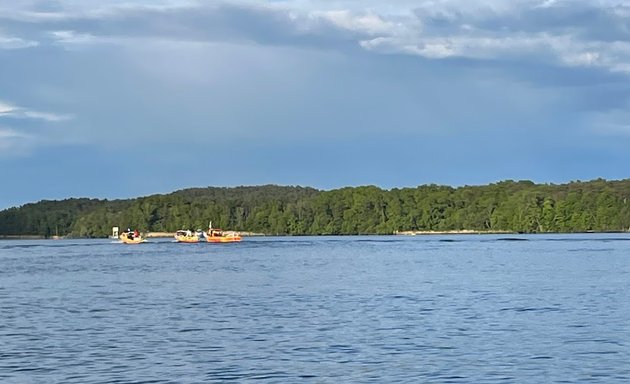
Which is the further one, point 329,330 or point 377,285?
point 377,285

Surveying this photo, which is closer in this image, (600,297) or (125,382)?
(125,382)

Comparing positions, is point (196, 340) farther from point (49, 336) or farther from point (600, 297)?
point (600, 297)

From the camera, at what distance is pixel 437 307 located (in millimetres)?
44781

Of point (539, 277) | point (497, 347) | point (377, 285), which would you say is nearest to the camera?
point (497, 347)

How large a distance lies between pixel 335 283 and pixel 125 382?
36.5 m

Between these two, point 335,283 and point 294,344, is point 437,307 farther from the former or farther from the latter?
point 335,283

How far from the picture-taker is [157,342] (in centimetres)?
3444

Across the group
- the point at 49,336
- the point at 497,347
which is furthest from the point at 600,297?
the point at 49,336

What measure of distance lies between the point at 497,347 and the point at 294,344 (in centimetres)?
622

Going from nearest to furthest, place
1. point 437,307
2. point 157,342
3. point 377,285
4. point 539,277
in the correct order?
point 157,342 → point 437,307 → point 377,285 → point 539,277

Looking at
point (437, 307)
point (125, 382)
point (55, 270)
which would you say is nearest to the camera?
point (125, 382)

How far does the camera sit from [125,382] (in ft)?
88.3

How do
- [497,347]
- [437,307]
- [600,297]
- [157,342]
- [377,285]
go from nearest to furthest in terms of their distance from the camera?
1. [497,347]
2. [157,342]
3. [437,307]
4. [600,297]
5. [377,285]

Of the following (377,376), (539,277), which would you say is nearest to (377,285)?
(539,277)
